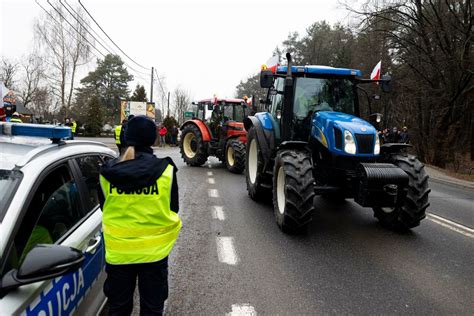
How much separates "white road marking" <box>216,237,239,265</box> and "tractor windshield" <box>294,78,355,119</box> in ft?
8.39

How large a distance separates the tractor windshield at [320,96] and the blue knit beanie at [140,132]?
430 centimetres

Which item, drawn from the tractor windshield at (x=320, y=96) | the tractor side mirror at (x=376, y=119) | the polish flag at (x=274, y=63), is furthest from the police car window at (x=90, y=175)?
the tractor side mirror at (x=376, y=119)

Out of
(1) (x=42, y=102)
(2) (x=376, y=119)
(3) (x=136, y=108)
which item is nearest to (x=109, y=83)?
(1) (x=42, y=102)

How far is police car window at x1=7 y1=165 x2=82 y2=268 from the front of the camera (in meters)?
1.93

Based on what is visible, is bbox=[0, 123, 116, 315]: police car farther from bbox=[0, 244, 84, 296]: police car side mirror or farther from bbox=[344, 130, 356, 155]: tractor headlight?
bbox=[344, 130, 356, 155]: tractor headlight

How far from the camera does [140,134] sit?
2.42 meters

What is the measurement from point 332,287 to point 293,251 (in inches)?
39.9

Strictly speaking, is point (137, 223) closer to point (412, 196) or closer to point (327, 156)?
point (327, 156)

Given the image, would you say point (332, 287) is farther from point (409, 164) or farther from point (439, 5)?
point (439, 5)

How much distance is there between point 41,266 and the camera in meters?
1.70

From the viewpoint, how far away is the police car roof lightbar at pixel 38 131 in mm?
2656

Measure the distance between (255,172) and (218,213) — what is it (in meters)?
1.47

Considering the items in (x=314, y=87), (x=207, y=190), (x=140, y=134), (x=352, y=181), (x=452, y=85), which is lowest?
(x=207, y=190)

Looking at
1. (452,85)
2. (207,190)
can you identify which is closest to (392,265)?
(207,190)
